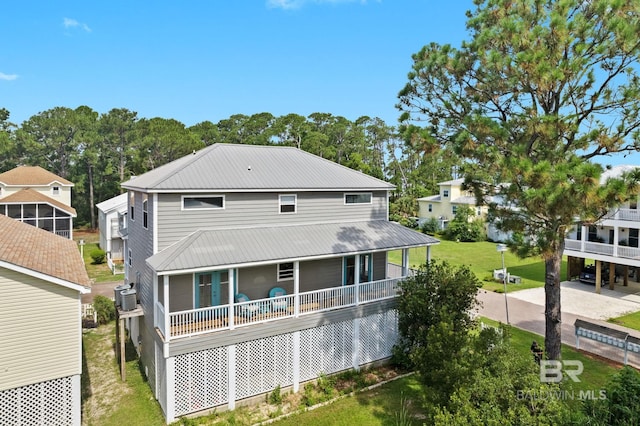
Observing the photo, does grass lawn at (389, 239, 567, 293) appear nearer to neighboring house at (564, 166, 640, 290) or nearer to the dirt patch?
neighboring house at (564, 166, 640, 290)

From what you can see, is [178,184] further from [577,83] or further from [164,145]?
[164,145]

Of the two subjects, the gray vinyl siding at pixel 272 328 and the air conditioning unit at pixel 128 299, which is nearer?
the gray vinyl siding at pixel 272 328

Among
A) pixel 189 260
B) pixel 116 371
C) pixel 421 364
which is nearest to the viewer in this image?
pixel 421 364

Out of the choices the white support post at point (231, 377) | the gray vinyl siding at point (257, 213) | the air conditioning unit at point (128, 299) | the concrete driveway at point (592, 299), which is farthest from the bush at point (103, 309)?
the concrete driveway at point (592, 299)

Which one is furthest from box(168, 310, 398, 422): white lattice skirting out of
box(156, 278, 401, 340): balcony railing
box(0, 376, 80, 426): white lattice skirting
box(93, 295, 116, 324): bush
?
box(93, 295, 116, 324): bush

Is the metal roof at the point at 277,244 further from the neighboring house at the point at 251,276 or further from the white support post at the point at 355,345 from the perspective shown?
the white support post at the point at 355,345

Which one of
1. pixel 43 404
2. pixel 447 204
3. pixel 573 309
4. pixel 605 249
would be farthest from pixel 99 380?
pixel 447 204

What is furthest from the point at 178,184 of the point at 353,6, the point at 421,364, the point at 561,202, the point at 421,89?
the point at 353,6
